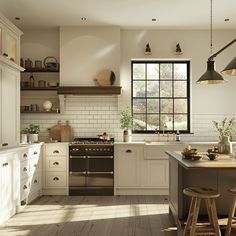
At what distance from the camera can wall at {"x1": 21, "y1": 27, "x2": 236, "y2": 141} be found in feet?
21.6

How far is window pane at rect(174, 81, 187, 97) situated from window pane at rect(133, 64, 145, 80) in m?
0.71

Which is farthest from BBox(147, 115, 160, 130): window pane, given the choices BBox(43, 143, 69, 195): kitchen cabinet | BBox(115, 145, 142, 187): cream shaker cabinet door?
BBox(43, 143, 69, 195): kitchen cabinet

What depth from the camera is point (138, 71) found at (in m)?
6.82

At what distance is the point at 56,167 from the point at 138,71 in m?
2.57

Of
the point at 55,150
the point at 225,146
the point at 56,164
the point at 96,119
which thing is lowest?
the point at 56,164

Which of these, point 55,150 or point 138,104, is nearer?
point 55,150

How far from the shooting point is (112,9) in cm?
549

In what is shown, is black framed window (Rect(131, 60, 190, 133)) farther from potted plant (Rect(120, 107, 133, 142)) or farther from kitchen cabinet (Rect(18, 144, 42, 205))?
kitchen cabinet (Rect(18, 144, 42, 205))

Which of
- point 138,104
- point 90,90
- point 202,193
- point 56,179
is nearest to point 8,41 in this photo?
point 90,90

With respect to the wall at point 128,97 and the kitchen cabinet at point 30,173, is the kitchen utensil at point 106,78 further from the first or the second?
the kitchen cabinet at point 30,173

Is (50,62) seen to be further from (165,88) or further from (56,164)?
(165,88)

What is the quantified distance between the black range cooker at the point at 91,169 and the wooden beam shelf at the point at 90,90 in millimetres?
999

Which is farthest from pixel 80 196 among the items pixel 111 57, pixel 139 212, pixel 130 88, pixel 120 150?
pixel 111 57

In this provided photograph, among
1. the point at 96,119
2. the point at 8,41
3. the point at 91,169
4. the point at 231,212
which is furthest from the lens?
the point at 96,119
